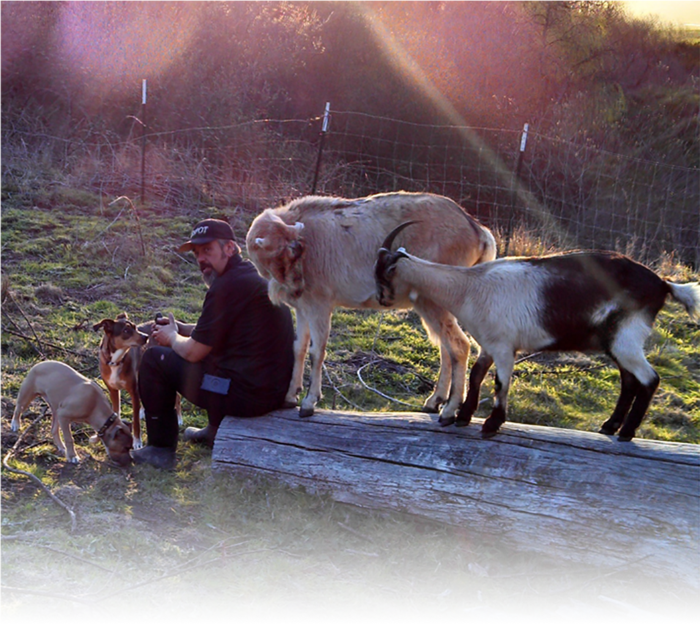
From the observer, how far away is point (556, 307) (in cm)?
424

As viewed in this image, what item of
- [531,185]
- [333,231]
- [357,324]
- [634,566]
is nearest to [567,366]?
[357,324]

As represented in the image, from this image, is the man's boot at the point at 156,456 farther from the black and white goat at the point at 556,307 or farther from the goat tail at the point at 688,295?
the goat tail at the point at 688,295

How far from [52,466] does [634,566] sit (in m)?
3.72

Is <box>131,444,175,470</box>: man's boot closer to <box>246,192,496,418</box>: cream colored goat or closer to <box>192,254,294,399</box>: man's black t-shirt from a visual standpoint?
<box>192,254,294,399</box>: man's black t-shirt

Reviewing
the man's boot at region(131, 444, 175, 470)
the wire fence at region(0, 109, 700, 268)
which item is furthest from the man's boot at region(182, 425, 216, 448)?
the wire fence at region(0, 109, 700, 268)

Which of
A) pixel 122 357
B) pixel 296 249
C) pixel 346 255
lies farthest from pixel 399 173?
pixel 122 357


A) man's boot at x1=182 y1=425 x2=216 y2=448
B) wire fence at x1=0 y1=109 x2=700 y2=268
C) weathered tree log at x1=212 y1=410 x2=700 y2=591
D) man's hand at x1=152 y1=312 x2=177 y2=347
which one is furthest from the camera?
wire fence at x1=0 y1=109 x2=700 y2=268

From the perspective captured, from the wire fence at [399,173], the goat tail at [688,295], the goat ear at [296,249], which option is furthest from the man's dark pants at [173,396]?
the wire fence at [399,173]

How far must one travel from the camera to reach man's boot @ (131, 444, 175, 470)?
4.94 m

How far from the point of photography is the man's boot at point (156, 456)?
4.94 metres

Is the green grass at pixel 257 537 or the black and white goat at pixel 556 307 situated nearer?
the green grass at pixel 257 537

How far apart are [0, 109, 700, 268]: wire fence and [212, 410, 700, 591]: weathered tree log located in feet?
20.8

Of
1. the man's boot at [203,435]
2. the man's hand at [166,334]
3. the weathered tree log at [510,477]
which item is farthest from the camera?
the man's boot at [203,435]

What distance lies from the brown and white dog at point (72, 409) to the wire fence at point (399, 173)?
6634 millimetres
